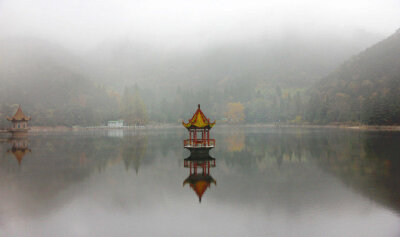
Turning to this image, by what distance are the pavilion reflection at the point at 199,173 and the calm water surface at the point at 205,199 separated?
250 mm

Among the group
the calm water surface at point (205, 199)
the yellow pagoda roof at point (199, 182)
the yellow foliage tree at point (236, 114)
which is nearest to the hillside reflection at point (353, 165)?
the calm water surface at point (205, 199)

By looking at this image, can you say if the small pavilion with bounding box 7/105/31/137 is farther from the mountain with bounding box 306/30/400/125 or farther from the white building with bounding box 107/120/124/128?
the mountain with bounding box 306/30/400/125

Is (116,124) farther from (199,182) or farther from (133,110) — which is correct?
(199,182)

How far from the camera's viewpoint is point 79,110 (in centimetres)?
11938

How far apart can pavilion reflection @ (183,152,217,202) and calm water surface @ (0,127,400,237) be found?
250 millimetres

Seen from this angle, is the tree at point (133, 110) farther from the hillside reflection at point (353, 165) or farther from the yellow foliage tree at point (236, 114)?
the hillside reflection at point (353, 165)

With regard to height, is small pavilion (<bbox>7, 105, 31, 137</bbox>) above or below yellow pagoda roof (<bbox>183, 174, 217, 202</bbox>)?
above

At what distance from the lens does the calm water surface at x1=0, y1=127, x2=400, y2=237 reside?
556 inches

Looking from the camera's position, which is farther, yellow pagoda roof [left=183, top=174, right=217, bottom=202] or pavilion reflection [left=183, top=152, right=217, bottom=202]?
pavilion reflection [left=183, top=152, right=217, bottom=202]

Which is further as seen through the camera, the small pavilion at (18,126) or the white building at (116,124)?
the white building at (116,124)

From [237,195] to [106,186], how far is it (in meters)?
9.03

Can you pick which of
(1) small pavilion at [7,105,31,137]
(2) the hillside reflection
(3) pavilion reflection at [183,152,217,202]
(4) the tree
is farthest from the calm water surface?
(4) the tree

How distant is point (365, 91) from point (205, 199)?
110 meters

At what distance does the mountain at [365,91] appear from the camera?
274 feet
